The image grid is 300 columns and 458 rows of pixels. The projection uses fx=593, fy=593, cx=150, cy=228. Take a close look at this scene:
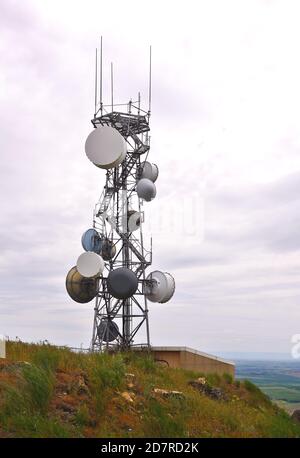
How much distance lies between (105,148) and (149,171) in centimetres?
457

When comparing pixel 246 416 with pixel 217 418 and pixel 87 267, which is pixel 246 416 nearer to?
pixel 217 418

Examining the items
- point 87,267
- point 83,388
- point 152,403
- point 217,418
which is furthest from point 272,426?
point 87,267

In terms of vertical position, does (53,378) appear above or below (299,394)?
above

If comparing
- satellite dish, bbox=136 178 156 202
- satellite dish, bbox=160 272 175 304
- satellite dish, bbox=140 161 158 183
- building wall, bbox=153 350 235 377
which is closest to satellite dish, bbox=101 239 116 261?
satellite dish, bbox=136 178 156 202

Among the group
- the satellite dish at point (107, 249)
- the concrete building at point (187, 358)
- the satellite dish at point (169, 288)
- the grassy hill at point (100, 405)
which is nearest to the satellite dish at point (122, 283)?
the satellite dish at point (107, 249)

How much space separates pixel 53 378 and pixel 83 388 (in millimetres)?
588

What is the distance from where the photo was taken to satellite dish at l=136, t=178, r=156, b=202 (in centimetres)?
2614

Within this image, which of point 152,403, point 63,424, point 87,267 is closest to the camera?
point 63,424

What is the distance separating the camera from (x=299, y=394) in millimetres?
18422

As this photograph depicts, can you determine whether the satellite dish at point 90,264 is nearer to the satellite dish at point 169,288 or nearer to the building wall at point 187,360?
the satellite dish at point 169,288

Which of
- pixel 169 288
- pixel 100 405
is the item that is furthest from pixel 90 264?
pixel 100 405

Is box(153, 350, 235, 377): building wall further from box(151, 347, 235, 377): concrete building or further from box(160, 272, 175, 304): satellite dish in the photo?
box(160, 272, 175, 304): satellite dish

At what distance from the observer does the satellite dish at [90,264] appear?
79.0ft

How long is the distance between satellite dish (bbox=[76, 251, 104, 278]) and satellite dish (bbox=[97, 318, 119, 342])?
9.40ft
